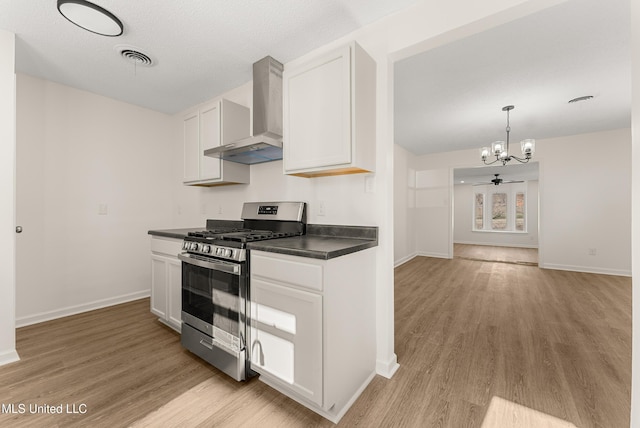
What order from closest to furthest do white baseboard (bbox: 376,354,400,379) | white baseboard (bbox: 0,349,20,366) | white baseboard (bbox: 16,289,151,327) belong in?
white baseboard (bbox: 376,354,400,379) < white baseboard (bbox: 0,349,20,366) < white baseboard (bbox: 16,289,151,327)

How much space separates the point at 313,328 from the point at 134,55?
265 centimetres

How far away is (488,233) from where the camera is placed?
31.5ft

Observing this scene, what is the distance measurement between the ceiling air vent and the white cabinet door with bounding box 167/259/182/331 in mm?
1784

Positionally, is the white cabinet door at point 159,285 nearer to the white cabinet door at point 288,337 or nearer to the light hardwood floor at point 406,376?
the light hardwood floor at point 406,376

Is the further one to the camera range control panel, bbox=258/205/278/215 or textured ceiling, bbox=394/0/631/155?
range control panel, bbox=258/205/278/215

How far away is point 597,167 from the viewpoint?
4.89 m

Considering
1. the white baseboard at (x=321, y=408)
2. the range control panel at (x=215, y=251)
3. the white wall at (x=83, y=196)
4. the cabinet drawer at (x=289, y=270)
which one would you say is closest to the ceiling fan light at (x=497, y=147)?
the white baseboard at (x=321, y=408)

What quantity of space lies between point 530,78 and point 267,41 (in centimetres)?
270

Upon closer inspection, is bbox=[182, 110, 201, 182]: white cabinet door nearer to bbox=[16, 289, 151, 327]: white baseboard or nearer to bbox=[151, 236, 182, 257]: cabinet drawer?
bbox=[151, 236, 182, 257]: cabinet drawer

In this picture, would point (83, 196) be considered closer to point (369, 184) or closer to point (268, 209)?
point (268, 209)

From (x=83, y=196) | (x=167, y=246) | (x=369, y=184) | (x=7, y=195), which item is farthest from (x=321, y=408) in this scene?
(x=83, y=196)

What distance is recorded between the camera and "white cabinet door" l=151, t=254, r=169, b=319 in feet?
8.34

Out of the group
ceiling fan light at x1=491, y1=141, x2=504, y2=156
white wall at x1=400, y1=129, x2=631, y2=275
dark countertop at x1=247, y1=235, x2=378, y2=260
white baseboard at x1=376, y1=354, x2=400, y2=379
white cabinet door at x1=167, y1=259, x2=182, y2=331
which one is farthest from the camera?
white wall at x1=400, y1=129, x2=631, y2=275

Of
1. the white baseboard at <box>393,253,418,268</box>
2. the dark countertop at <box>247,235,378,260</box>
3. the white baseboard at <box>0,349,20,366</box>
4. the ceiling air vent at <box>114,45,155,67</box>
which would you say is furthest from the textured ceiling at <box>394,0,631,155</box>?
the white baseboard at <box>0,349,20,366</box>
